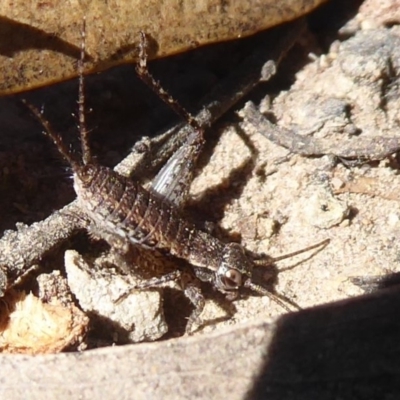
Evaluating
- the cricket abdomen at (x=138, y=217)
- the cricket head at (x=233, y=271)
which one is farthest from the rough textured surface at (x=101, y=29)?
the cricket head at (x=233, y=271)

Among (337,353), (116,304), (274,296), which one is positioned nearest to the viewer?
(337,353)

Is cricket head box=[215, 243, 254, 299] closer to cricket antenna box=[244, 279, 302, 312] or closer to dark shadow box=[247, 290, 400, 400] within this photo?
cricket antenna box=[244, 279, 302, 312]

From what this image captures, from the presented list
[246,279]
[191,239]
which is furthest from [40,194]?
[246,279]

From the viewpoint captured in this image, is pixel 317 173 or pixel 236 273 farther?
pixel 317 173

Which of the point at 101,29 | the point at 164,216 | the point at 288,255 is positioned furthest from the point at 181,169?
the point at 101,29

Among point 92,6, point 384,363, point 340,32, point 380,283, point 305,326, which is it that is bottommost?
point 380,283

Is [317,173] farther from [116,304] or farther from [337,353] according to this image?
[337,353]

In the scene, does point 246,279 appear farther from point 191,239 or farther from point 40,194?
point 40,194
